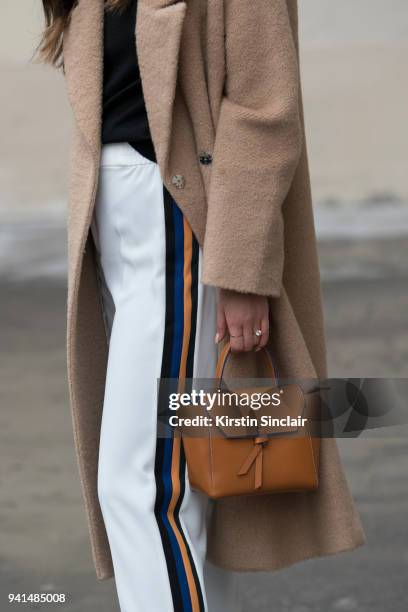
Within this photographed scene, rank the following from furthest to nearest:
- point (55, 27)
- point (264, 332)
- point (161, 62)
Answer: point (55, 27) → point (264, 332) → point (161, 62)

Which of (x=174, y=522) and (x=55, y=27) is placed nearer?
(x=174, y=522)

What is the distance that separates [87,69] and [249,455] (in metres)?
0.75

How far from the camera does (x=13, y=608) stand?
11.4 feet

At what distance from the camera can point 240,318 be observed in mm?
2477

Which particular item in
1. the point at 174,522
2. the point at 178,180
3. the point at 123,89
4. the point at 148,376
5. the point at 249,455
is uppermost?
the point at 123,89

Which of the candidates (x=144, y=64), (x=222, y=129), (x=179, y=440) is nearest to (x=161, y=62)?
(x=144, y=64)

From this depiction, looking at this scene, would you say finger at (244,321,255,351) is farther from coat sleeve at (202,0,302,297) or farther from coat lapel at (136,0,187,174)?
coat lapel at (136,0,187,174)

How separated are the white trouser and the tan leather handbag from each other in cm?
5

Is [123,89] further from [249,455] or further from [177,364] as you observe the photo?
[249,455]

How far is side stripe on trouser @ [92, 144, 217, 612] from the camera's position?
2.45m

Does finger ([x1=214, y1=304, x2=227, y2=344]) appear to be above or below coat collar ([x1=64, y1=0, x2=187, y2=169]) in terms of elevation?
below

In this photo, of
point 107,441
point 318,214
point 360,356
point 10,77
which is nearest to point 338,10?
point 318,214

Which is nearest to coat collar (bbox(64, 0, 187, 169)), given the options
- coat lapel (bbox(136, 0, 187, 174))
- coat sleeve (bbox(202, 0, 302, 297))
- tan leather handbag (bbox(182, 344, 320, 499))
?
coat lapel (bbox(136, 0, 187, 174))

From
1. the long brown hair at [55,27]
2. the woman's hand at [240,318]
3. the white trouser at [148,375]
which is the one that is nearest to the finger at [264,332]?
the woman's hand at [240,318]
